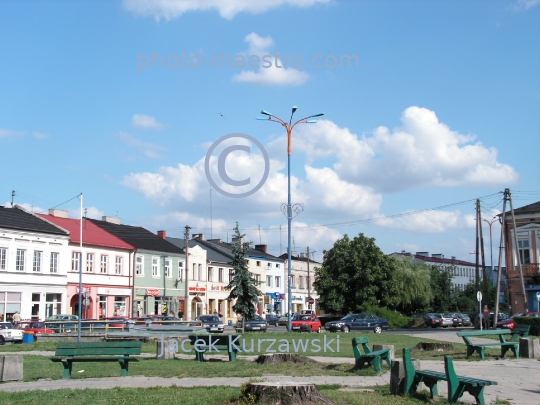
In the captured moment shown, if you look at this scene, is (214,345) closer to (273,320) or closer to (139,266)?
(139,266)

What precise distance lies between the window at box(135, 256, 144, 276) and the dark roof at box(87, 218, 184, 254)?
1.04 metres

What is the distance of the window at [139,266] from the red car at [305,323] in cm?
1603

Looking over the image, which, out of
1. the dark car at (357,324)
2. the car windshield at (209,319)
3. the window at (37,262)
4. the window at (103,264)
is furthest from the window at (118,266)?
the dark car at (357,324)


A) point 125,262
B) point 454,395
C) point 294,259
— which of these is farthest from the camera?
point 294,259

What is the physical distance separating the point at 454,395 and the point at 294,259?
265 ft

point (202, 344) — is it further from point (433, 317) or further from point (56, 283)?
point (433, 317)

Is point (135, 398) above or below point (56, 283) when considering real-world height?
below

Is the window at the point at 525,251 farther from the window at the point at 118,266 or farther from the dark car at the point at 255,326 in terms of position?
the window at the point at 118,266

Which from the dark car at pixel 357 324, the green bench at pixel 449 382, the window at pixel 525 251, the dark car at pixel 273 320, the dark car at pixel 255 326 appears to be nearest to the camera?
the green bench at pixel 449 382

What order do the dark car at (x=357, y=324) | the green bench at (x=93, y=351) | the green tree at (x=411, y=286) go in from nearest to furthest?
the green bench at (x=93, y=351) < the dark car at (x=357, y=324) < the green tree at (x=411, y=286)

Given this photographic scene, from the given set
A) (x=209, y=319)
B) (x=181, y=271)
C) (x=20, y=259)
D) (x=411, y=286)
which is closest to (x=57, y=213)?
(x=20, y=259)

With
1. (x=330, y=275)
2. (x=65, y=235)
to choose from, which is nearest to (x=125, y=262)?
(x=65, y=235)

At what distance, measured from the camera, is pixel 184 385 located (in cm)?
1298

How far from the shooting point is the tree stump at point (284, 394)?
9.40 m
